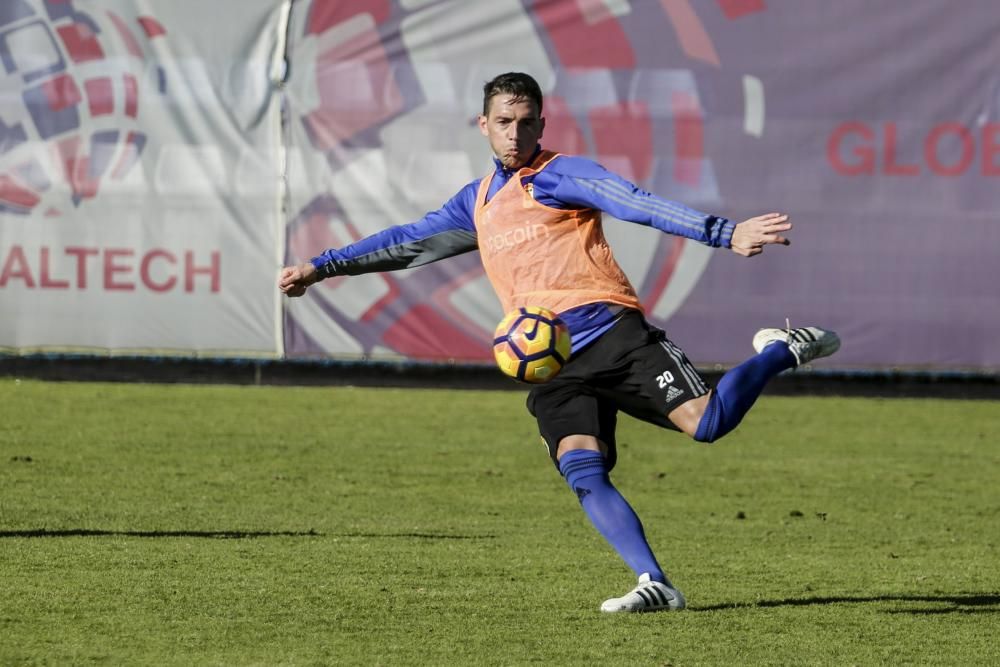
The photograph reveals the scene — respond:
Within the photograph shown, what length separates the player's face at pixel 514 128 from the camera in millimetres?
6402

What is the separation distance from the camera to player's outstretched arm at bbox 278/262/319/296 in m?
6.81

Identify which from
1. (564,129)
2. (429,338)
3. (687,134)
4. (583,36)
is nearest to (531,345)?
(429,338)

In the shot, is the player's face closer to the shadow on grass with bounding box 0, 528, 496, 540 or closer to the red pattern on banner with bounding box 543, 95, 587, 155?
the shadow on grass with bounding box 0, 528, 496, 540

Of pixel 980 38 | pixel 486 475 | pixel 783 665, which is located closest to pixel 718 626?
pixel 783 665

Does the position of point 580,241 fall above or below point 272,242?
above

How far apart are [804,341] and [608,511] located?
1182 mm

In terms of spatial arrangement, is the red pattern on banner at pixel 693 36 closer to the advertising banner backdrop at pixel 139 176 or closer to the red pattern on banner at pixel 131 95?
the advertising banner backdrop at pixel 139 176

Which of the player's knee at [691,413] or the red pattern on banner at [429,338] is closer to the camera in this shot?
the player's knee at [691,413]

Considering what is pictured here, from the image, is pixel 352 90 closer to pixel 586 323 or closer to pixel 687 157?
pixel 687 157

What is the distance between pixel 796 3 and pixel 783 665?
10.6 metres

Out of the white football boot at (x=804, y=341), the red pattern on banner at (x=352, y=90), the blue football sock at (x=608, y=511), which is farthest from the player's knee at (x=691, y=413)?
the red pattern on banner at (x=352, y=90)

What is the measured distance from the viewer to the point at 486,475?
10.8 meters

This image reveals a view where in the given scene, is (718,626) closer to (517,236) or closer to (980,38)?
(517,236)

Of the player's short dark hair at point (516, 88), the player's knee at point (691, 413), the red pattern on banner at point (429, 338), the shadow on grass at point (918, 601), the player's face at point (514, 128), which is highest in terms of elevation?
the player's short dark hair at point (516, 88)
